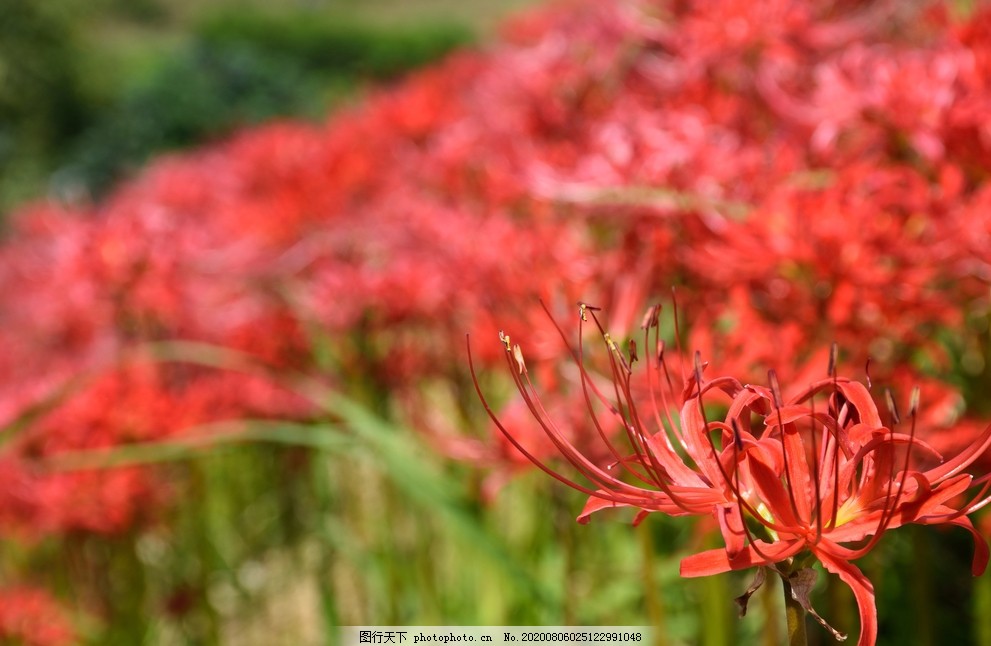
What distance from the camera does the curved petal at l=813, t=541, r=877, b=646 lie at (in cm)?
39

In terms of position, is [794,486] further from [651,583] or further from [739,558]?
[651,583]

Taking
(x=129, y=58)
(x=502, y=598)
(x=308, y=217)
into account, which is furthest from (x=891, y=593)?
(x=129, y=58)

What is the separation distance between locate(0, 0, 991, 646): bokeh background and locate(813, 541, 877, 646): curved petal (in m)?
0.38

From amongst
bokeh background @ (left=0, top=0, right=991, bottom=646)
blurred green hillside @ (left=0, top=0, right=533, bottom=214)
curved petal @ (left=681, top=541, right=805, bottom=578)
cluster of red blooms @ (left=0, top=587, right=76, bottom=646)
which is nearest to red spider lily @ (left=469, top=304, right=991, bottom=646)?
curved petal @ (left=681, top=541, right=805, bottom=578)

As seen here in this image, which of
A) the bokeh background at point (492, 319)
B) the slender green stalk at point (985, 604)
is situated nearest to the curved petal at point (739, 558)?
the bokeh background at point (492, 319)

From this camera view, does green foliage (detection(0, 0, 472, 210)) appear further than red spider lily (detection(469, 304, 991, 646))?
Yes

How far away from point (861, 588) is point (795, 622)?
0.10ft

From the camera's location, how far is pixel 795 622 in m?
0.40

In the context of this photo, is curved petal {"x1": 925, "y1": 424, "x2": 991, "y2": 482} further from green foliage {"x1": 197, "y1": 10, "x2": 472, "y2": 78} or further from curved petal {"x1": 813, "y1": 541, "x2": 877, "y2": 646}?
green foliage {"x1": 197, "y1": 10, "x2": 472, "y2": 78}

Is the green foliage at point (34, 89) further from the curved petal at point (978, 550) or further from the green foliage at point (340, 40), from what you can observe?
the curved petal at point (978, 550)

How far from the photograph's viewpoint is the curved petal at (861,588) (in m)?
0.39

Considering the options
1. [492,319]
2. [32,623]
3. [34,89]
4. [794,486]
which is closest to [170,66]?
[34,89]

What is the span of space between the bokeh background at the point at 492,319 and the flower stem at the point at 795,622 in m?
0.39

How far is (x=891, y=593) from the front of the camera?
1256 millimetres
